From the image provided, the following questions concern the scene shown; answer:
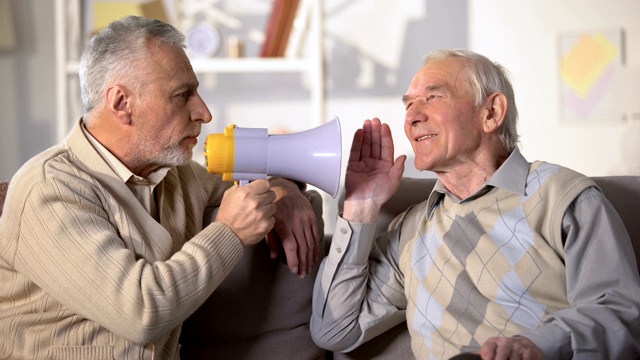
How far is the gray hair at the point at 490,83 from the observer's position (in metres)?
1.87

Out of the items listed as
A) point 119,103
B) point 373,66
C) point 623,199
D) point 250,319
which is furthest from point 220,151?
point 373,66

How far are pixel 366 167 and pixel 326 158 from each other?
20 cm

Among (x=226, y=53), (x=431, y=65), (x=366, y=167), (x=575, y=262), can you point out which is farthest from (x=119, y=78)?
(x=226, y=53)

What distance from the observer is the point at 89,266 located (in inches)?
63.4

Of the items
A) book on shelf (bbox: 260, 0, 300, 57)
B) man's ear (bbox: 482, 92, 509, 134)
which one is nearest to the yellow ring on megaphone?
man's ear (bbox: 482, 92, 509, 134)

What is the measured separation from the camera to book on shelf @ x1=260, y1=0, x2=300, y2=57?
11.6ft

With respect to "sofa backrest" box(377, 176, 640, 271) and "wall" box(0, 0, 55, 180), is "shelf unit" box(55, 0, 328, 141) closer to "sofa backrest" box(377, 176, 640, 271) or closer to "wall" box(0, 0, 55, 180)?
"wall" box(0, 0, 55, 180)

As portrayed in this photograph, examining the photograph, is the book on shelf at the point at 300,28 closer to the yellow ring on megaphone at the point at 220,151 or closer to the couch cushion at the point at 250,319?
the couch cushion at the point at 250,319

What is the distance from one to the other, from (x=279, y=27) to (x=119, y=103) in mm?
1902

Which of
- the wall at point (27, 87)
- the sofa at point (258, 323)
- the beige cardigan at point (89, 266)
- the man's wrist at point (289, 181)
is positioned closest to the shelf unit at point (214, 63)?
the wall at point (27, 87)

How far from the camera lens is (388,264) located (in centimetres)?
197

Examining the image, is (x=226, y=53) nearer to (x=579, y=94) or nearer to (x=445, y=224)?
(x=579, y=94)

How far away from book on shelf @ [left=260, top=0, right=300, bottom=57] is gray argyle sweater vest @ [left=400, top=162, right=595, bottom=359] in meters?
1.90

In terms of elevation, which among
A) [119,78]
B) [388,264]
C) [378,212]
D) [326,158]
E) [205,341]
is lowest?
[205,341]
